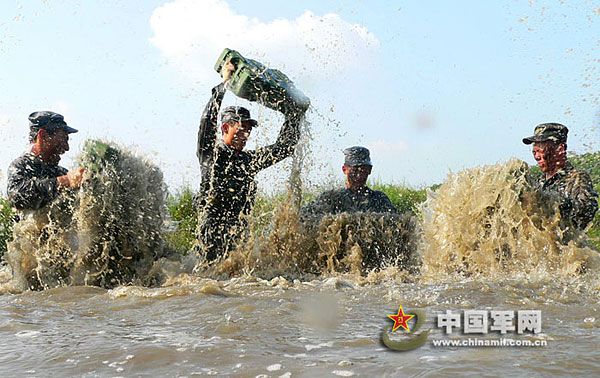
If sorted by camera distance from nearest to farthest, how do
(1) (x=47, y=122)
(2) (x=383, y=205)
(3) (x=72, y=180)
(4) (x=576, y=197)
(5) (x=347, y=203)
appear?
(3) (x=72, y=180) → (4) (x=576, y=197) → (1) (x=47, y=122) → (5) (x=347, y=203) → (2) (x=383, y=205)

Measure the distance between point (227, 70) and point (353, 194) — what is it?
86.9 inches

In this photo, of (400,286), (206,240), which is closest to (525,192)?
(400,286)

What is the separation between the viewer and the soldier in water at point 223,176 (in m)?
6.46

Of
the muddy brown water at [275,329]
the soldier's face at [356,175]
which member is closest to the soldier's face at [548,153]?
the muddy brown water at [275,329]

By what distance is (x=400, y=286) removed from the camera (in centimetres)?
545

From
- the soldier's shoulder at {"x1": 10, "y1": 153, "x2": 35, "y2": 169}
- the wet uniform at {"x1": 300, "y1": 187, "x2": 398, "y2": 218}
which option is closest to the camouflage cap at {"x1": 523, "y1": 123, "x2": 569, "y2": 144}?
the wet uniform at {"x1": 300, "y1": 187, "x2": 398, "y2": 218}

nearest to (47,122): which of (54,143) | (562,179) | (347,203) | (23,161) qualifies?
(54,143)

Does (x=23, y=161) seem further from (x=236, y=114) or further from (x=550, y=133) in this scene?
(x=550, y=133)

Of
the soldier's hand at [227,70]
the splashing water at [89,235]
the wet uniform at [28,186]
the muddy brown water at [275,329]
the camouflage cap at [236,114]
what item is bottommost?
the muddy brown water at [275,329]

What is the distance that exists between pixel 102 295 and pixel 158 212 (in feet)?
4.27

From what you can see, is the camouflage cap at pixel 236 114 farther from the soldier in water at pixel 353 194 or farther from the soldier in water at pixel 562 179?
the soldier in water at pixel 562 179

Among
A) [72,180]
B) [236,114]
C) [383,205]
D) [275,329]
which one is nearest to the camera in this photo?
[275,329]

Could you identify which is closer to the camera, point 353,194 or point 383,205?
point 353,194

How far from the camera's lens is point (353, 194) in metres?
7.93
